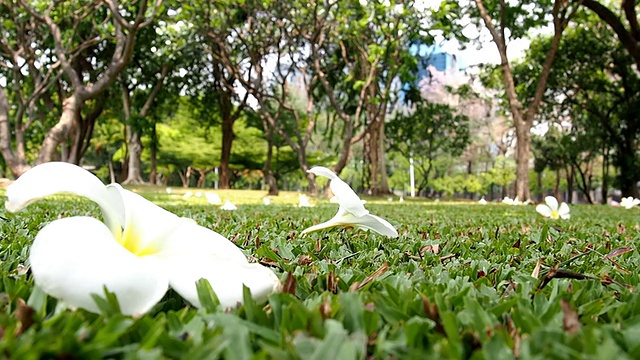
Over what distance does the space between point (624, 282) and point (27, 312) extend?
103cm

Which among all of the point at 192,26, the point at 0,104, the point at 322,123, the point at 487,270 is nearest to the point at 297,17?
the point at 192,26

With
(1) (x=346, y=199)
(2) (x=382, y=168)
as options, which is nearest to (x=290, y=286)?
(1) (x=346, y=199)

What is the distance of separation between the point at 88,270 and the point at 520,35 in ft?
43.6

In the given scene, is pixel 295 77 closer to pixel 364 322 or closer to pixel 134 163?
pixel 134 163

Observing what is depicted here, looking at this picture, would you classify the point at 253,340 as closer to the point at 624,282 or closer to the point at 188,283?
the point at 188,283

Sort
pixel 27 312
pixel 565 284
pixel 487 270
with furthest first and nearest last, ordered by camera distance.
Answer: pixel 487 270
pixel 565 284
pixel 27 312

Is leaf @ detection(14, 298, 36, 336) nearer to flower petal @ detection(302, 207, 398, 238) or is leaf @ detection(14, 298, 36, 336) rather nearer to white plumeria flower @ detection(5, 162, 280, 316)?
white plumeria flower @ detection(5, 162, 280, 316)

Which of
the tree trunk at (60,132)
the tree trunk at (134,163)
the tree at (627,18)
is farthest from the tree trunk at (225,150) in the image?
the tree at (627,18)

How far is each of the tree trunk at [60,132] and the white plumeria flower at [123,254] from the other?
8892 mm

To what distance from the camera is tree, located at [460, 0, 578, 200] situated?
36.9 ft

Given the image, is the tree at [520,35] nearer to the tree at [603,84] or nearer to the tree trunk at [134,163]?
the tree at [603,84]

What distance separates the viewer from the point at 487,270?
3.80ft

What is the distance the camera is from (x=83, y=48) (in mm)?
11367

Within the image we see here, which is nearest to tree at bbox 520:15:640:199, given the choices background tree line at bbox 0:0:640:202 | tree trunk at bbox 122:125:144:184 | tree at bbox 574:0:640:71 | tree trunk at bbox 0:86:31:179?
background tree line at bbox 0:0:640:202
